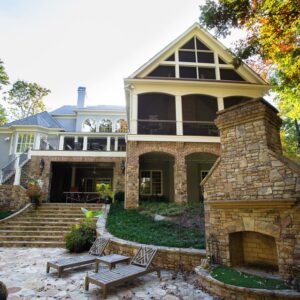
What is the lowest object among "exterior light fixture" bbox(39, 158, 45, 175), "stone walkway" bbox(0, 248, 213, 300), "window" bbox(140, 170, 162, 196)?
"stone walkway" bbox(0, 248, 213, 300)

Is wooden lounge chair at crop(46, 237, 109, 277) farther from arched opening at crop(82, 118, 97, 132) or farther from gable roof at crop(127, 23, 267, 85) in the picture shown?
arched opening at crop(82, 118, 97, 132)

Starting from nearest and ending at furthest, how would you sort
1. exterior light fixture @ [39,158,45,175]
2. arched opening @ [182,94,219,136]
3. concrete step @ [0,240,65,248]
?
concrete step @ [0,240,65,248] → exterior light fixture @ [39,158,45,175] → arched opening @ [182,94,219,136]

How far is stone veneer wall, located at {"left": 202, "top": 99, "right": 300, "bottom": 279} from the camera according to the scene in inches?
166

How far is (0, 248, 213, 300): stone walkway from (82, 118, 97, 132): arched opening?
16.6 m

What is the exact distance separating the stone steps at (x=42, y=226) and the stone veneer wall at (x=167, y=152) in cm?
223

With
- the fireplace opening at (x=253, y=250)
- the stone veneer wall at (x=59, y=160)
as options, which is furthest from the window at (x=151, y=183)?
the fireplace opening at (x=253, y=250)

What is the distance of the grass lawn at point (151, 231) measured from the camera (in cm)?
680

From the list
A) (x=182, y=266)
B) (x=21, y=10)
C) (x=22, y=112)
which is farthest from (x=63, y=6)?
Result: (x=22, y=112)

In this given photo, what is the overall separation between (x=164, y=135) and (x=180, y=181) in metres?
2.61

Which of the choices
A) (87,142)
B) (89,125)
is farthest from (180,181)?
(89,125)

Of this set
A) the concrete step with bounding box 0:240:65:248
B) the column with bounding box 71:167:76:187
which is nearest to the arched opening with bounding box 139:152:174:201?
the column with bounding box 71:167:76:187

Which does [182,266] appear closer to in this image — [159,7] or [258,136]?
[258,136]

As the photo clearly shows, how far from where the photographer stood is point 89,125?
878 inches

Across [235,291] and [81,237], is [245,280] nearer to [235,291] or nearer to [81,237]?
[235,291]
